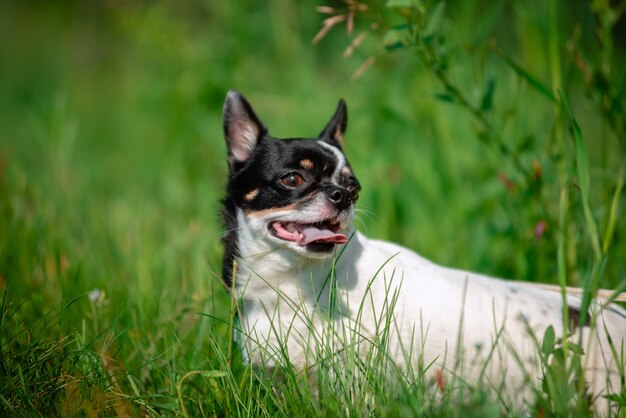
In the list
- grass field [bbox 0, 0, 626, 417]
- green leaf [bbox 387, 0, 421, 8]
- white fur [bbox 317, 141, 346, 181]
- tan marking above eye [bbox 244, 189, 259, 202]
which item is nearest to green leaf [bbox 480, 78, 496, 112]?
grass field [bbox 0, 0, 626, 417]

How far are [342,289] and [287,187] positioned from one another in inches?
19.0

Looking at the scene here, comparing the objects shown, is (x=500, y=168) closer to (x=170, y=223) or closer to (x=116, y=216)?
(x=170, y=223)

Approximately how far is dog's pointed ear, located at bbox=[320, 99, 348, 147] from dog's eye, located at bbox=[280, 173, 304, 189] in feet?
1.37

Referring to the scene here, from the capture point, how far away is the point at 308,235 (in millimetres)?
2479

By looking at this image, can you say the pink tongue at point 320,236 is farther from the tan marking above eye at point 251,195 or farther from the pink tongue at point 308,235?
the tan marking above eye at point 251,195

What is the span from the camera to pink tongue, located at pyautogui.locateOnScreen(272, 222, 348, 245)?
94.3 inches

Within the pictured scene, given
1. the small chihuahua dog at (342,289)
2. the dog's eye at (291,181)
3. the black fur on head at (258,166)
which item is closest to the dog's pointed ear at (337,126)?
the black fur on head at (258,166)

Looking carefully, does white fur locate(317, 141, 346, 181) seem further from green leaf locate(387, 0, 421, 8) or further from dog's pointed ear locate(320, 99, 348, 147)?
green leaf locate(387, 0, 421, 8)

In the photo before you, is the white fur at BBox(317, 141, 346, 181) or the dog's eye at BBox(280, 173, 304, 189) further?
the white fur at BBox(317, 141, 346, 181)

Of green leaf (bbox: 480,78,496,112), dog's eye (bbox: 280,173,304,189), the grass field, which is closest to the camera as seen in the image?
the grass field

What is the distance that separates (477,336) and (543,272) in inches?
47.5

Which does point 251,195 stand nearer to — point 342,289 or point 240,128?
point 240,128

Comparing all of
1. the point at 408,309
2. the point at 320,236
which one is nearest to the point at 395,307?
the point at 408,309

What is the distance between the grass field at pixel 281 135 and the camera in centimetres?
219
